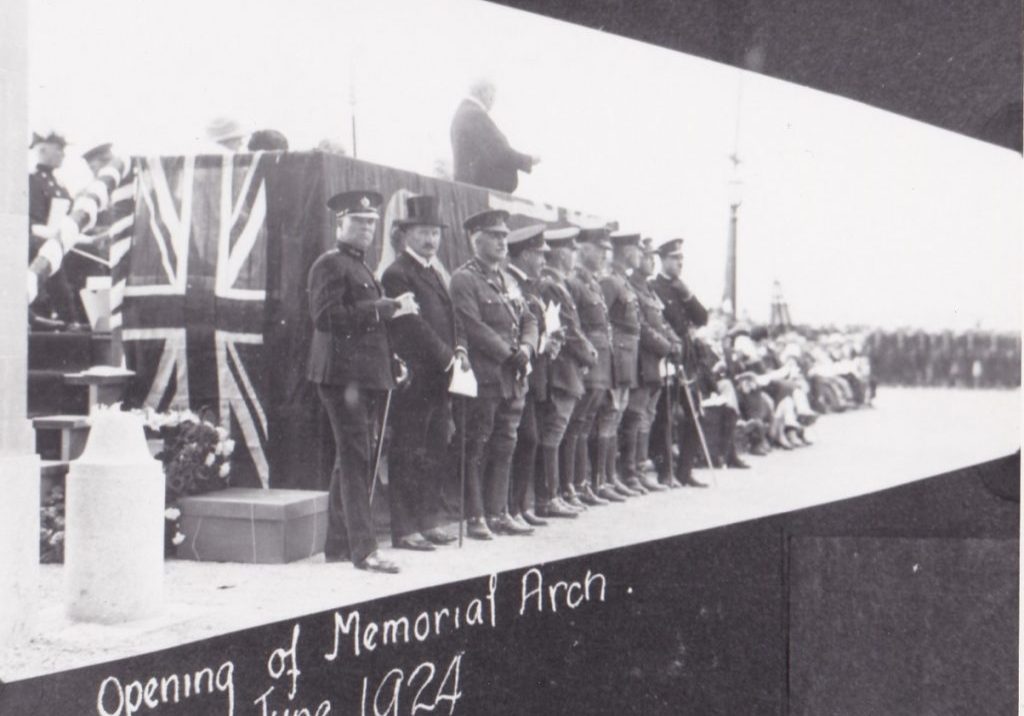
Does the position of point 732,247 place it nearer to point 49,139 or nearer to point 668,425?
point 668,425

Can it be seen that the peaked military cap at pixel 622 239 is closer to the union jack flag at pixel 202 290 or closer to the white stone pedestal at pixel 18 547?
the union jack flag at pixel 202 290

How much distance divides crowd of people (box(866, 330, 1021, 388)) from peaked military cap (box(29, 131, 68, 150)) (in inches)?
105

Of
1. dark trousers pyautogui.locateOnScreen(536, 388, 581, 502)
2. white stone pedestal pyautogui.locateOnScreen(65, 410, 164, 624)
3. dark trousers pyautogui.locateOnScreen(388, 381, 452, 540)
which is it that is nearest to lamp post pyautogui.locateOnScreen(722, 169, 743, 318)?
dark trousers pyautogui.locateOnScreen(536, 388, 581, 502)

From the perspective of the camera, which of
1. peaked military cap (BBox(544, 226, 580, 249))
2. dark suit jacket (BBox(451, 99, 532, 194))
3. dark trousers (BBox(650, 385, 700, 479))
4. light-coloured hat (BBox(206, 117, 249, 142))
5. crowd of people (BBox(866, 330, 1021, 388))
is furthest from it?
crowd of people (BBox(866, 330, 1021, 388))

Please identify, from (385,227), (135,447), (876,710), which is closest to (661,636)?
(876,710)

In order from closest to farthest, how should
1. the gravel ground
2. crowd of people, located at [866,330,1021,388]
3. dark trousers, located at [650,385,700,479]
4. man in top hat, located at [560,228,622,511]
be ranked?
the gravel ground → man in top hat, located at [560,228,622,511] → dark trousers, located at [650,385,700,479] → crowd of people, located at [866,330,1021,388]

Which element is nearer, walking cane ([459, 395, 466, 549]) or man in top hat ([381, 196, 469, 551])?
man in top hat ([381, 196, 469, 551])

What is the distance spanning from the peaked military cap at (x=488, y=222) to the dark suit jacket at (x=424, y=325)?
0.18m

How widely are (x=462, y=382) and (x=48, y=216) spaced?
3.97 ft

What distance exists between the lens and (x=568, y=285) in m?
3.71

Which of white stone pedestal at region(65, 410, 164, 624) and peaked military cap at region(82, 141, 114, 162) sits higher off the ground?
peaked military cap at region(82, 141, 114, 162)

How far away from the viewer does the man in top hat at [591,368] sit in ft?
12.2

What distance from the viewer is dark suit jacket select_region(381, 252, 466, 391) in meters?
3.22

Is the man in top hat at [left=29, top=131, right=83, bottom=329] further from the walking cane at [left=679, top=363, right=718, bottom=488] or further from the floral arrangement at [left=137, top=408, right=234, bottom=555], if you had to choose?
the walking cane at [left=679, top=363, right=718, bottom=488]
